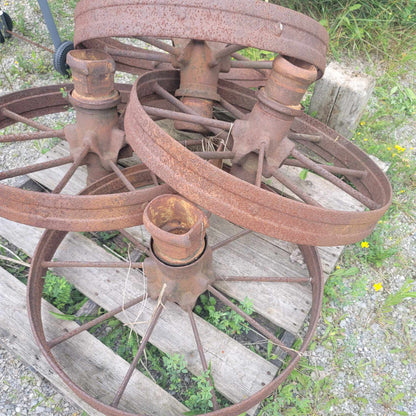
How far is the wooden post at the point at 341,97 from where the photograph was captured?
2898 mm

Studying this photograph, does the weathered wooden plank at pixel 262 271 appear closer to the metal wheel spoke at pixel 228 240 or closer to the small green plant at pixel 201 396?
the metal wheel spoke at pixel 228 240

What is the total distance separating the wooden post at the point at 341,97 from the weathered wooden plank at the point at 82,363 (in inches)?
95.9

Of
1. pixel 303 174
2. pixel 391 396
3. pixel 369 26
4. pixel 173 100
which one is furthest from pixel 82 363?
pixel 369 26

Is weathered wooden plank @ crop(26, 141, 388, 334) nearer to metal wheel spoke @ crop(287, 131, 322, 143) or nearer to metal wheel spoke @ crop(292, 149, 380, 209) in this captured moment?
metal wheel spoke @ crop(287, 131, 322, 143)

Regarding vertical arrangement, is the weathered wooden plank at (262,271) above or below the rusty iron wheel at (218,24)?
below

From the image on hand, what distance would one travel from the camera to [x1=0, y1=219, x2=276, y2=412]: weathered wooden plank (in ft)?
6.48

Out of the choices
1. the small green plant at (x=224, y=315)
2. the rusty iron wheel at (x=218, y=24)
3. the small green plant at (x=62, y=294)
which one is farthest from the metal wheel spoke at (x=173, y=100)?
the small green plant at (x=62, y=294)

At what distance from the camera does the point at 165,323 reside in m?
2.14

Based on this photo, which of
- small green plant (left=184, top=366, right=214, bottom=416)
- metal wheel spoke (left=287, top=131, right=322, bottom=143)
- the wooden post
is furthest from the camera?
the wooden post

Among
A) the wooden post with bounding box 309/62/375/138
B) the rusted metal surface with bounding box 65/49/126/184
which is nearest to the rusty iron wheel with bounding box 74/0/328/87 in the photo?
the rusted metal surface with bounding box 65/49/126/184

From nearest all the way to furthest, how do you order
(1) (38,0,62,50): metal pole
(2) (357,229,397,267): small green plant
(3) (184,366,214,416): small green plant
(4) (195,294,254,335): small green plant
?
(3) (184,366,214,416): small green plant
(4) (195,294,254,335): small green plant
(2) (357,229,397,267): small green plant
(1) (38,0,62,50): metal pole

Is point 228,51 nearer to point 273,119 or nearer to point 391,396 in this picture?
point 273,119

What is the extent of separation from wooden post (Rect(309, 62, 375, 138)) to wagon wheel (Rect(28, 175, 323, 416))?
1.32m

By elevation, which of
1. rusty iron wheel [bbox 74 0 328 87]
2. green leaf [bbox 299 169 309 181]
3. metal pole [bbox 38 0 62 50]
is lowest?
green leaf [bbox 299 169 309 181]
